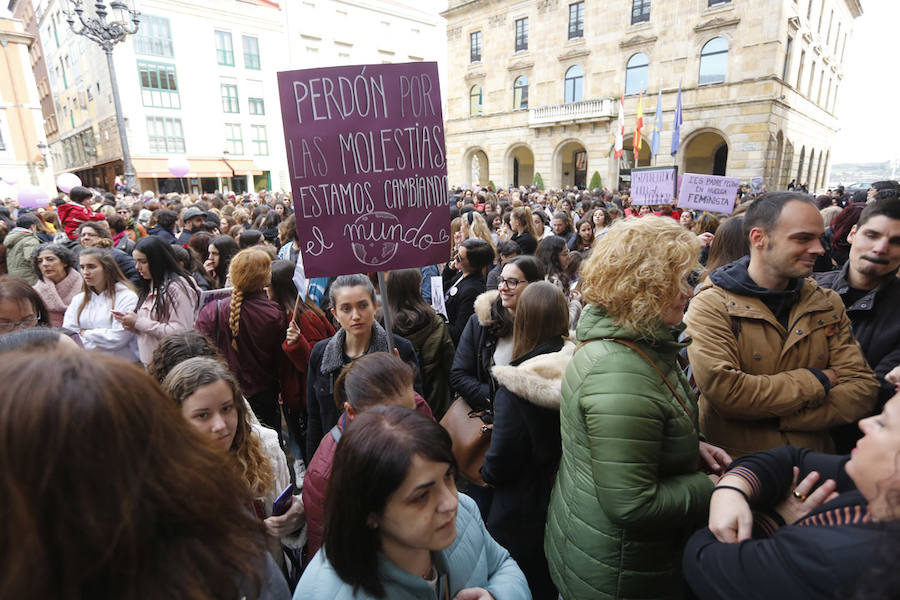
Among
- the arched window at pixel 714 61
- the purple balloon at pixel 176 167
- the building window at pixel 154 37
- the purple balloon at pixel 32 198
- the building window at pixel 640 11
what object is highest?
the building window at pixel 154 37

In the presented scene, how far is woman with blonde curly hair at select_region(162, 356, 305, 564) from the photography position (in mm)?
1812

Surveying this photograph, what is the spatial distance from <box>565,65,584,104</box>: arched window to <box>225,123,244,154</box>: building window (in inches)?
917

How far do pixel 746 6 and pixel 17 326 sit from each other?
88.6 feet

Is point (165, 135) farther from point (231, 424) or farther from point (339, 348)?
point (231, 424)

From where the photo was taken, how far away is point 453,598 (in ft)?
4.50

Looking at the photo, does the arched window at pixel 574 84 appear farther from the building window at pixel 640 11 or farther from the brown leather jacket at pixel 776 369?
the brown leather jacket at pixel 776 369

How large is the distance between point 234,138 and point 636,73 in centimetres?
2723

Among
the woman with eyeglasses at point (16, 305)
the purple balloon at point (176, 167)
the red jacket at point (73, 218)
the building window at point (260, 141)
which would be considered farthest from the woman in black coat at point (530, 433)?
the building window at point (260, 141)

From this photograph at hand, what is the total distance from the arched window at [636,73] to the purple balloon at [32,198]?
2480 cm

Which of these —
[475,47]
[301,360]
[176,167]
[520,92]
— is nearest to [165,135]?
[176,167]

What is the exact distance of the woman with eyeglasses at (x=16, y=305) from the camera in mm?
2602

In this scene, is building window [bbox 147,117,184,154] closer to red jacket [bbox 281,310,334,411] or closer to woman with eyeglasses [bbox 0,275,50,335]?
woman with eyeglasses [bbox 0,275,50,335]

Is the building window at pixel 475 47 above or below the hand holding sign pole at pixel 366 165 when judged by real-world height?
above

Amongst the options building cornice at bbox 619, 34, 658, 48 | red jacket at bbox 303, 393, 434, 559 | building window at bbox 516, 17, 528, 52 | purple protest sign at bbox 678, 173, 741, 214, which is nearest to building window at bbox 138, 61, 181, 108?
building window at bbox 516, 17, 528, 52
